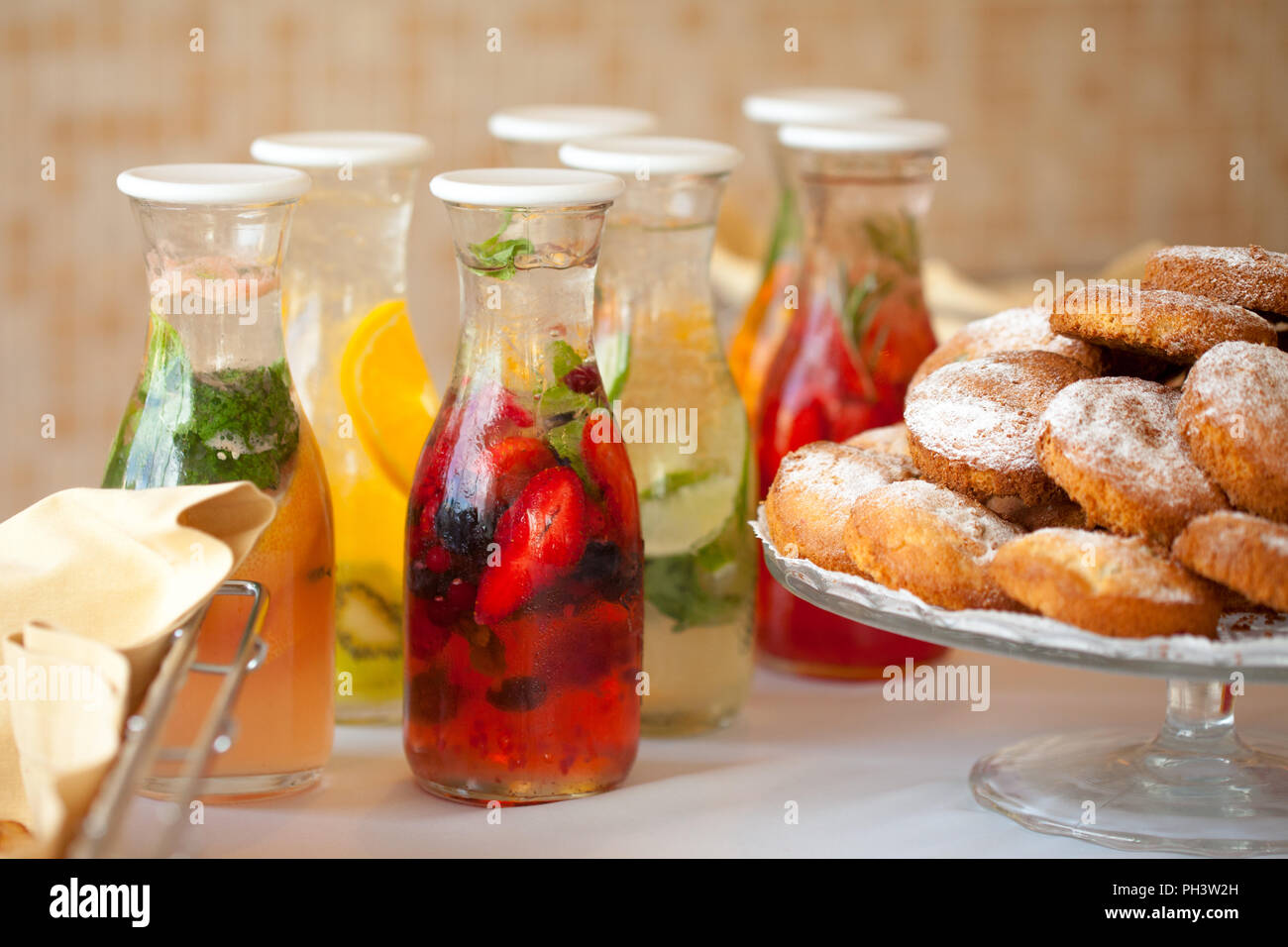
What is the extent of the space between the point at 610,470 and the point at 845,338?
290 millimetres

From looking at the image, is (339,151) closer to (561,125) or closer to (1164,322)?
(561,125)

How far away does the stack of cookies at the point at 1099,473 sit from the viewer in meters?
0.60

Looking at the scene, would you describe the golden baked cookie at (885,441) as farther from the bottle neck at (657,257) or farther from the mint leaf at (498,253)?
the mint leaf at (498,253)

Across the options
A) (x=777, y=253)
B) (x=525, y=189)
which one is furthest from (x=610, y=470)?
(x=777, y=253)

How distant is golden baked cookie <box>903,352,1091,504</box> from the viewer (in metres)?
0.68

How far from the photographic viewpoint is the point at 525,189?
661mm

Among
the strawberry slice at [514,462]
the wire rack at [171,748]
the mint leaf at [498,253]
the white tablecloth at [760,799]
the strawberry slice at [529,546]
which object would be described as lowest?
the white tablecloth at [760,799]

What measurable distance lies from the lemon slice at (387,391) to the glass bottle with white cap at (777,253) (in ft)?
0.86

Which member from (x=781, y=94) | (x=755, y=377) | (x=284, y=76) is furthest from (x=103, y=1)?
(x=755, y=377)

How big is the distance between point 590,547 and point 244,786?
0.21m

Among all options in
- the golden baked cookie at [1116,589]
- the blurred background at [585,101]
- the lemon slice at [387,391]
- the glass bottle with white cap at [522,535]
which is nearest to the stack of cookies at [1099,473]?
the golden baked cookie at [1116,589]

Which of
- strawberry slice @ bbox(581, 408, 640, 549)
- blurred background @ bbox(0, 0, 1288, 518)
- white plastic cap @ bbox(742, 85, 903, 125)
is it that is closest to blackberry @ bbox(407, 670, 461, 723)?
strawberry slice @ bbox(581, 408, 640, 549)

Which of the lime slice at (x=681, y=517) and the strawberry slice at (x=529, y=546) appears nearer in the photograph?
the strawberry slice at (x=529, y=546)

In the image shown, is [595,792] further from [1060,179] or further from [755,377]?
[1060,179]
